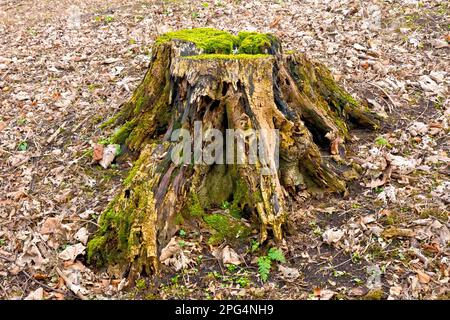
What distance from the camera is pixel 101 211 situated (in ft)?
17.6

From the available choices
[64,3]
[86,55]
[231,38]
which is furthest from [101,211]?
[64,3]

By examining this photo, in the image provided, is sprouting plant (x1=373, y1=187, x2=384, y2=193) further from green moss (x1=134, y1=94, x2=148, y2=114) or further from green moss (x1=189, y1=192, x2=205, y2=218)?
green moss (x1=134, y1=94, x2=148, y2=114)

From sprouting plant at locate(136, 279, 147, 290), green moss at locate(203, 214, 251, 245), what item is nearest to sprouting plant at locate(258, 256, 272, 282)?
green moss at locate(203, 214, 251, 245)

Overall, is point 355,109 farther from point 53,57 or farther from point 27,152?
point 53,57

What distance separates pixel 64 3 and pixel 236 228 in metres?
11.6

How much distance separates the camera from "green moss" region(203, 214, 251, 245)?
4792 mm

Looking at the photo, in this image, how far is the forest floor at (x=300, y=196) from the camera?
4336 millimetres

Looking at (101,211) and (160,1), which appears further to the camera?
(160,1)

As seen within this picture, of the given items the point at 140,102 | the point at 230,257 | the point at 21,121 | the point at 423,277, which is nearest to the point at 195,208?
the point at 230,257

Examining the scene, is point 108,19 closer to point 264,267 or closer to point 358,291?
point 264,267

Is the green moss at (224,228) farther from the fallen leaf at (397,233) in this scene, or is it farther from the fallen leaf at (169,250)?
the fallen leaf at (397,233)

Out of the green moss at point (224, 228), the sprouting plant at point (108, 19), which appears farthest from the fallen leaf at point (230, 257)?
the sprouting plant at point (108, 19)

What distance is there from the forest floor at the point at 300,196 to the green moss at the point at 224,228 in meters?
0.12

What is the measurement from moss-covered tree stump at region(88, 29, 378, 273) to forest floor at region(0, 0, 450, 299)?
25 cm
